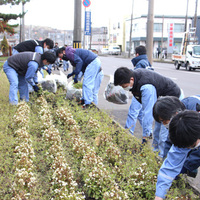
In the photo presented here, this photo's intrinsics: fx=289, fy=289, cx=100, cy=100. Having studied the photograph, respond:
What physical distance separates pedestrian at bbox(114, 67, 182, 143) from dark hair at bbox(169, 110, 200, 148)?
1425 millimetres

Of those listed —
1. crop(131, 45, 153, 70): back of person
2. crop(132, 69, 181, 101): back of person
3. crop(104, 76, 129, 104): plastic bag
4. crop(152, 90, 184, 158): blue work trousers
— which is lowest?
crop(152, 90, 184, 158): blue work trousers

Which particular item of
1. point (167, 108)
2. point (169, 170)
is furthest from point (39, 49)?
point (169, 170)

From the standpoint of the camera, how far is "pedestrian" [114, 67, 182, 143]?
362 centimetres

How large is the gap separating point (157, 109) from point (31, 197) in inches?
57.8

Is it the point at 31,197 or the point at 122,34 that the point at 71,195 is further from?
the point at 122,34

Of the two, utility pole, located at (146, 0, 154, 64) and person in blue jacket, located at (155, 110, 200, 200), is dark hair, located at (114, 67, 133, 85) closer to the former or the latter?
person in blue jacket, located at (155, 110, 200, 200)

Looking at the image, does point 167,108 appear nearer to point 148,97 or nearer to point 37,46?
point 148,97

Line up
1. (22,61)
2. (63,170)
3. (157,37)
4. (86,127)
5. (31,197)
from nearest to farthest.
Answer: (31,197), (63,170), (86,127), (22,61), (157,37)

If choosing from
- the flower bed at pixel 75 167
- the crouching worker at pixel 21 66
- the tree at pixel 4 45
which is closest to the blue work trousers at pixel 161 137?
the flower bed at pixel 75 167

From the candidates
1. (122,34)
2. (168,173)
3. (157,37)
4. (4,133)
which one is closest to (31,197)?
(168,173)

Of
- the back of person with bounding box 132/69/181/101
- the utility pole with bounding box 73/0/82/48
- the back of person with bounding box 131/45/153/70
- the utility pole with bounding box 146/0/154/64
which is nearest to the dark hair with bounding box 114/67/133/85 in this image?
the back of person with bounding box 132/69/181/101

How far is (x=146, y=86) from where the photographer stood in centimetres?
364

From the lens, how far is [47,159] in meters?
3.54

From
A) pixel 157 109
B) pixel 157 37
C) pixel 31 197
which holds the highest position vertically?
pixel 157 37
